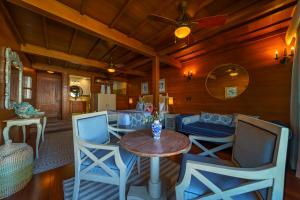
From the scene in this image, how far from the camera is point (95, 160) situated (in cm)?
124

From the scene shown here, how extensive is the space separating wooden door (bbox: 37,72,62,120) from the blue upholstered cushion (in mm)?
5536

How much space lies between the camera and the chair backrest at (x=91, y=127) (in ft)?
4.66

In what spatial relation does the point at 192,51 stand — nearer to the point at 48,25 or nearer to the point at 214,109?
the point at 214,109

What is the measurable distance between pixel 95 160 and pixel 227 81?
3.88m

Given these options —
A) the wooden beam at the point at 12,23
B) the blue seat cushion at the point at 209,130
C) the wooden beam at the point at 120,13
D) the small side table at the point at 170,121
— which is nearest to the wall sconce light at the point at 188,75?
the small side table at the point at 170,121

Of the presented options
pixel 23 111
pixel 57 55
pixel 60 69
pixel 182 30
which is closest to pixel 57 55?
pixel 57 55

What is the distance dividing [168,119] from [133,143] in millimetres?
3252

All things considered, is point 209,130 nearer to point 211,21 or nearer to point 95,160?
point 211,21

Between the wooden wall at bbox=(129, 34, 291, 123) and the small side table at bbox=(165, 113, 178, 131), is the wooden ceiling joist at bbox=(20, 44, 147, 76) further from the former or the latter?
the wooden wall at bbox=(129, 34, 291, 123)

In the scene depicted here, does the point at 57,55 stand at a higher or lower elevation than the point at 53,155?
higher

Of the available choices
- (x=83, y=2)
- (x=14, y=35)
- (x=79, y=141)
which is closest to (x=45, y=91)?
(x=14, y=35)

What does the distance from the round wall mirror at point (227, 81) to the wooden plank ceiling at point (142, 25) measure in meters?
0.64

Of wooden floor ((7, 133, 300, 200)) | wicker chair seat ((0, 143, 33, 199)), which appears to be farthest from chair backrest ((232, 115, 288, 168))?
wicker chair seat ((0, 143, 33, 199))

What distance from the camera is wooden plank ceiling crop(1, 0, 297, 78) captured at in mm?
2117
